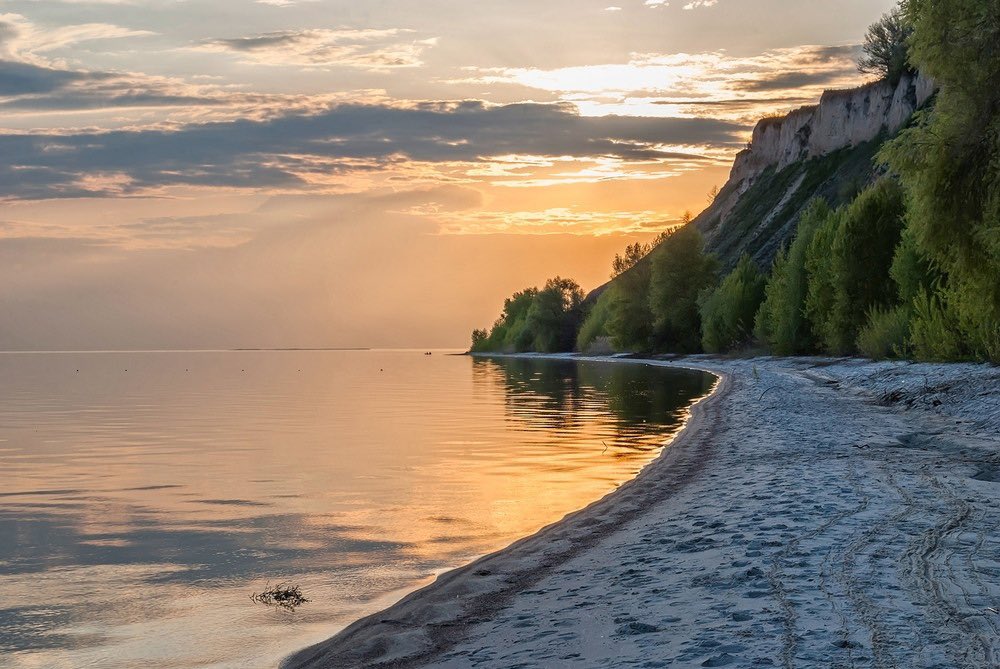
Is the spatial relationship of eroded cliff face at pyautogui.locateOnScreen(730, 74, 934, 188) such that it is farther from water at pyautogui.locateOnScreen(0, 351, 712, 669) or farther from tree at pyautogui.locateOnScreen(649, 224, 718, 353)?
water at pyautogui.locateOnScreen(0, 351, 712, 669)

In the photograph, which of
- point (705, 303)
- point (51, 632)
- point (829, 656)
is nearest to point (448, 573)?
point (51, 632)

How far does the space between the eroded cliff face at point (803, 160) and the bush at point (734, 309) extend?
34.7 meters

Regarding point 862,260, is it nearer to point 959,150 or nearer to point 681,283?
point 959,150

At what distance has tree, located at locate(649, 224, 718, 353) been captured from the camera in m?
97.3

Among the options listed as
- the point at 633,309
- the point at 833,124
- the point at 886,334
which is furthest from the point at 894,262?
the point at 833,124

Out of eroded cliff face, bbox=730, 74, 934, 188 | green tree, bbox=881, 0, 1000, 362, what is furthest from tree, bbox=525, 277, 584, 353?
green tree, bbox=881, 0, 1000, 362

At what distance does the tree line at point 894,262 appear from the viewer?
20.4 m

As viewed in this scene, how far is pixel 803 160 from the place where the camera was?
147125 millimetres

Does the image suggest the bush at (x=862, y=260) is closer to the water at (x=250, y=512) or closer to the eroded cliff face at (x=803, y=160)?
the water at (x=250, y=512)

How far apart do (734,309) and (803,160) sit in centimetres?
7590

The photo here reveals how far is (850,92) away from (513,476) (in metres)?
133

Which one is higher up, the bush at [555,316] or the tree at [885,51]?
the tree at [885,51]

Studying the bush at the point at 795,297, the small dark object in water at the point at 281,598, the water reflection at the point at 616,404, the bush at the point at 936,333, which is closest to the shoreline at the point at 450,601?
the small dark object in water at the point at 281,598

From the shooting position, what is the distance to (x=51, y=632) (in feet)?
27.2
